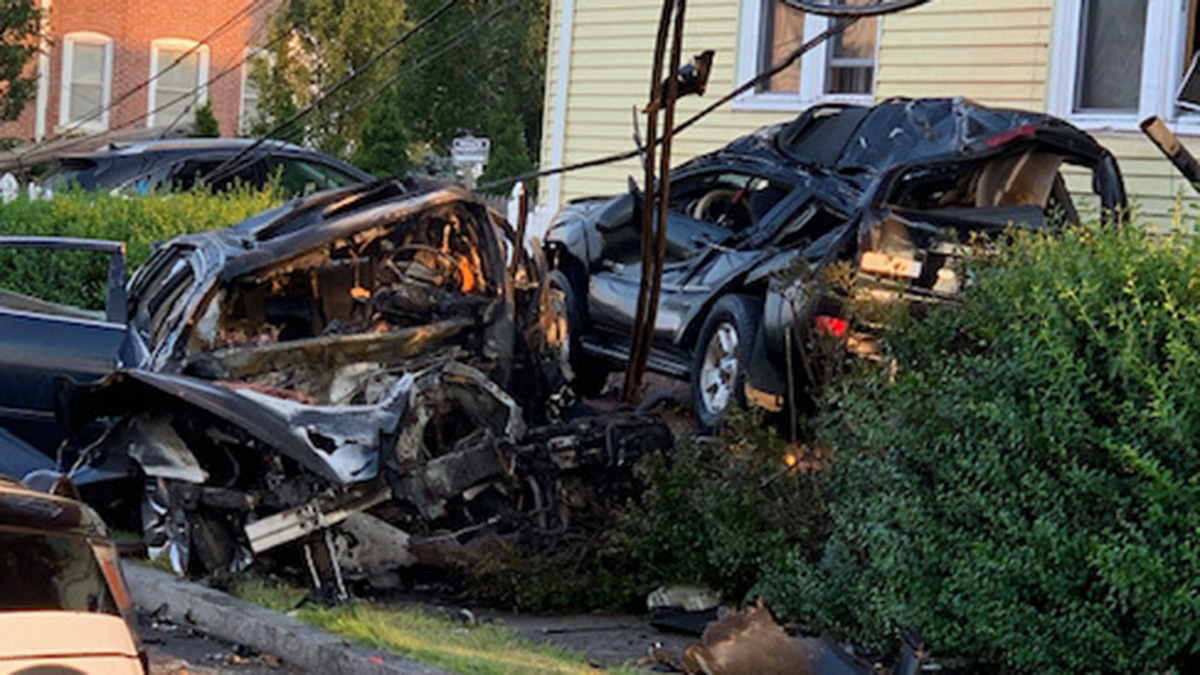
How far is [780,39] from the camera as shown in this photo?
18.3m

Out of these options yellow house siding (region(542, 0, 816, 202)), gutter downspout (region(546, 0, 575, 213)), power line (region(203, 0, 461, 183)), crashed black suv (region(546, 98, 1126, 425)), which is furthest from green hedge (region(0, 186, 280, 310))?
gutter downspout (region(546, 0, 575, 213))

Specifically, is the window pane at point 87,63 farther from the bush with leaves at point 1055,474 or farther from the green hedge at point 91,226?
the bush with leaves at point 1055,474

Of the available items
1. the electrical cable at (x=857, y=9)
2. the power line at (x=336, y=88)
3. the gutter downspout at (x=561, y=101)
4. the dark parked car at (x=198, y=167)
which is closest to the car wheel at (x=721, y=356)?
the electrical cable at (x=857, y=9)

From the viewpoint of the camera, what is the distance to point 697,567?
867 centimetres

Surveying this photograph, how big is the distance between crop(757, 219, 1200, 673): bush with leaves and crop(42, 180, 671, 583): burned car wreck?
7.22 feet

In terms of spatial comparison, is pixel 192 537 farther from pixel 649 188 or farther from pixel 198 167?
pixel 198 167

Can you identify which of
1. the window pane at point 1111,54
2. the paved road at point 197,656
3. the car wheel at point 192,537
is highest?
the window pane at point 1111,54

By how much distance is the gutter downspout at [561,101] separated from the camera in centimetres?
2047

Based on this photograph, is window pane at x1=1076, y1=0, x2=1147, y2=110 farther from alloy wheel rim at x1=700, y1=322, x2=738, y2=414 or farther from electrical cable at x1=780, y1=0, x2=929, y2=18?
electrical cable at x1=780, y1=0, x2=929, y2=18

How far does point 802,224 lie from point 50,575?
317 inches

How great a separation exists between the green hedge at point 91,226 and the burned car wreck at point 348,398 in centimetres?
374

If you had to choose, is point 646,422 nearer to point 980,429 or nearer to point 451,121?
point 980,429

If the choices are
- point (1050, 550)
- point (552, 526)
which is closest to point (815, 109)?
point (552, 526)

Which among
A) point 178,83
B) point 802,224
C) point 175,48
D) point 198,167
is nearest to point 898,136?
point 802,224
